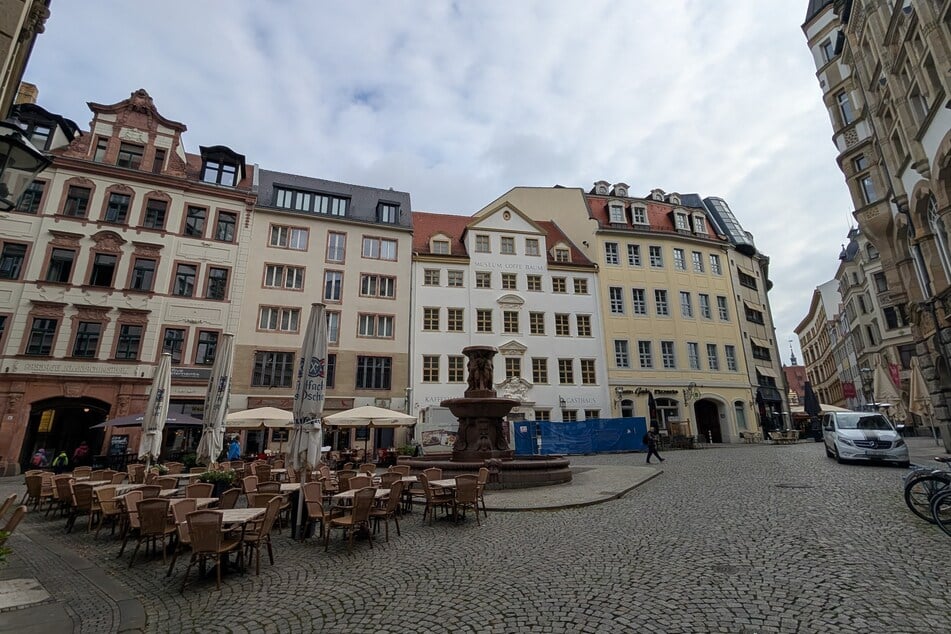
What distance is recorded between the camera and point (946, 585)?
4.59 meters

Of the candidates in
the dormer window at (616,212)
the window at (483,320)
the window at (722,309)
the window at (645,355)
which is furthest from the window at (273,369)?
the window at (722,309)

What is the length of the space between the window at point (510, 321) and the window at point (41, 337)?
2345 cm

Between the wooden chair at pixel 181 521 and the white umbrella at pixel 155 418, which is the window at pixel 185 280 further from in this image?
the wooden chair at pixel 181 521

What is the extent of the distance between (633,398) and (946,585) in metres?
25.8

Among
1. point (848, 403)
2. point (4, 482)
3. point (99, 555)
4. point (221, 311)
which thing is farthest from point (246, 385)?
point (848, 403)

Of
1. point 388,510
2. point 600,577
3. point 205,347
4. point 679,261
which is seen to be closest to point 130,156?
point 205,347

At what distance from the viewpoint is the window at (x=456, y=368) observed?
90.9ft

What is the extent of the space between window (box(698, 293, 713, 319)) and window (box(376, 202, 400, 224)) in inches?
891

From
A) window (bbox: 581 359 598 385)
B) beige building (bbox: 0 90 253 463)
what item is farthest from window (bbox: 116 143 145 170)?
window (bbox: 581 359 598 385)

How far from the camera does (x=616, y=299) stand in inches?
1259

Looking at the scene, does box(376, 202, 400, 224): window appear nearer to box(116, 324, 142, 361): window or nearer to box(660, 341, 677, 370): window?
box(116, 324, 142, 361): window

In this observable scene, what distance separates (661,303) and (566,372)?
9.08m

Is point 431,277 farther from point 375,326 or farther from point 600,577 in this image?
point 600,577

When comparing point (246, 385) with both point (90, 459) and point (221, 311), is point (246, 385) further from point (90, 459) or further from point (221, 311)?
point (90, 459)
